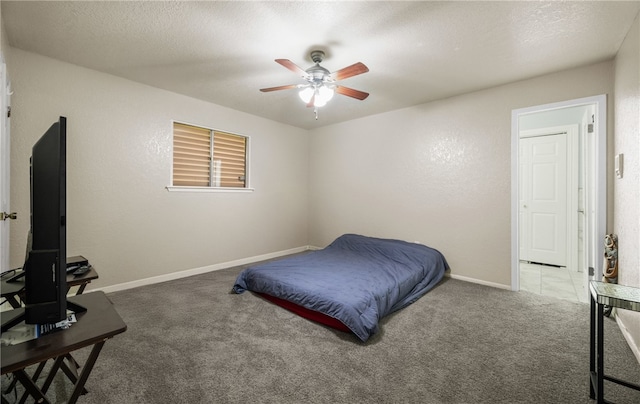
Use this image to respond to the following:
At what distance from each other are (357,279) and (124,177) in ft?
9.42

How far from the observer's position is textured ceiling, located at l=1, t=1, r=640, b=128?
1971mm

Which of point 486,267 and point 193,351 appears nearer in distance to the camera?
point 193,351

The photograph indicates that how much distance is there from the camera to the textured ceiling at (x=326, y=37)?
197cm

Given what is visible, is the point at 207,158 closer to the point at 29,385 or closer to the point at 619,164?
the point at 29,385

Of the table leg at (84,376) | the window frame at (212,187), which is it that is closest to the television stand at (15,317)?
the table leg at (84,376)

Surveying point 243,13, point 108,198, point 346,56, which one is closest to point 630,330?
point 346,56

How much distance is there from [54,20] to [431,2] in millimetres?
2822

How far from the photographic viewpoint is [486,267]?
3406 millimetres

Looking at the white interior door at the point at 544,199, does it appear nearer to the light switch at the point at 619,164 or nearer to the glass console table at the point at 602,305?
A: the light switch at the point at 619,164

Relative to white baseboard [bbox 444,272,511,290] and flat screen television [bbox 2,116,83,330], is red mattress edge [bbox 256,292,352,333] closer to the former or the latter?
flat screen television [bbox 2,116,83,330]

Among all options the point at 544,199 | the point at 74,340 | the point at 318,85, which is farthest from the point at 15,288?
the point at 544,199

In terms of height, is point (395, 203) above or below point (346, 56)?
below

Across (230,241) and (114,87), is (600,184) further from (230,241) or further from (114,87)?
(114,87)

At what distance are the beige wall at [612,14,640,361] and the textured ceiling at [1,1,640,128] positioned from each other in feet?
0.92
